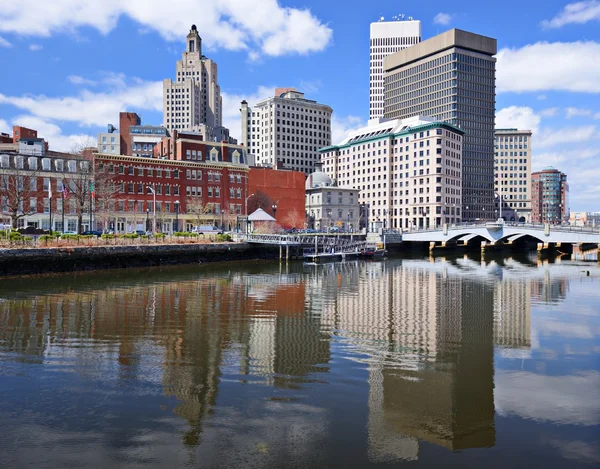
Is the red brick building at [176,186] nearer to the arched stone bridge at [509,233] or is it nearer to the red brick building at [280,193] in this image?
the red brick building at [280,193]

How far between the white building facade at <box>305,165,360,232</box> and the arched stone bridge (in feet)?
142

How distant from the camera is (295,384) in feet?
56.0

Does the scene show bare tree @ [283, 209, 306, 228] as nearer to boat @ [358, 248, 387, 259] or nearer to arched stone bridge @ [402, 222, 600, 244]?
arched stone bridge @ [402, 222, 600, 244]

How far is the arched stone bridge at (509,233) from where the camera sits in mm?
Answer: 80562

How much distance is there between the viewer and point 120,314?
29.4 metres

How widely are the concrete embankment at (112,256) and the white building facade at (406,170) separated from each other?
90591 millimetres

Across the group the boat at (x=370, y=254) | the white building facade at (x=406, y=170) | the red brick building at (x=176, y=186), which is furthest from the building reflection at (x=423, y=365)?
the white building facade at (x=406, y=170)

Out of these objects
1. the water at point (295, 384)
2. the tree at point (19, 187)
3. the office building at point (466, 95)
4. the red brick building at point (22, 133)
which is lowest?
the water at point (295, 384)

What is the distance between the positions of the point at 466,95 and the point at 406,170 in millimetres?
48475

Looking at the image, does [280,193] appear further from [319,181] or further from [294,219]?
[319,181]

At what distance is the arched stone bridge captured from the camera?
80562 millimetres

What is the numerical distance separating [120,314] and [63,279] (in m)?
21.0

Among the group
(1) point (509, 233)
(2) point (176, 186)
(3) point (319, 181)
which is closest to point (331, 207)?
(3) point (319, 181)

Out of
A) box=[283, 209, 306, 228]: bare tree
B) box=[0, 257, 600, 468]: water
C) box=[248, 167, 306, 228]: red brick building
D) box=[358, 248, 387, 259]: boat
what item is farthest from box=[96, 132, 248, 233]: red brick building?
box=[0, 257, 600, 468]: water
